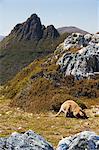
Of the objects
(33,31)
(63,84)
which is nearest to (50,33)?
(33,31)

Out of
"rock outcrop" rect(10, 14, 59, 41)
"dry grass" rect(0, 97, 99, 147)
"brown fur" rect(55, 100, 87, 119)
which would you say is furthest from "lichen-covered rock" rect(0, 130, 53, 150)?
"rock outcrop" rect(10, 14, 59, 41)

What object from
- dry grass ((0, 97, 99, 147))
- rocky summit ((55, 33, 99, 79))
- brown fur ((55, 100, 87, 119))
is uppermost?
rocky summit ((55, 33, 99, 79))

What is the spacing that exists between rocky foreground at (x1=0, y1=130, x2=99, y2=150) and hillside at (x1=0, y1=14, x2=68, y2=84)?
105m

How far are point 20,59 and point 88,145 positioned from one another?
126 meters

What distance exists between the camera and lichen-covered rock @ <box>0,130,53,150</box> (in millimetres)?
11766

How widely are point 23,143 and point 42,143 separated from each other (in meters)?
0.53

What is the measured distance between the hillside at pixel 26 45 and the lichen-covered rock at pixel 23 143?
10523cm

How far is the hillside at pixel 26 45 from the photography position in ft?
431

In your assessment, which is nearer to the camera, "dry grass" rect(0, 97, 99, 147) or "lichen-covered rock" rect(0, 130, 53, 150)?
"lichen-covered rock" rect(0, 130, 53, 150)

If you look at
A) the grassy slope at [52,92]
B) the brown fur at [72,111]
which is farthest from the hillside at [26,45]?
the brown fur at [72,111]

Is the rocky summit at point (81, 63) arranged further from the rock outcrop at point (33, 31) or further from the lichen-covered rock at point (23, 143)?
the rock outcrop at point (33, 31)

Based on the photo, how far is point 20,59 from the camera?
137 meters

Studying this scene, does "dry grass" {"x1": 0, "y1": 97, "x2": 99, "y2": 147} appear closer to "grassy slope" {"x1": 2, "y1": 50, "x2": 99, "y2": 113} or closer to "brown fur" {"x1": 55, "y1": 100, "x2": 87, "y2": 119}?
"brown fur" {"x1": 55, "y1": 100, "x2": 87, "y2": 119}

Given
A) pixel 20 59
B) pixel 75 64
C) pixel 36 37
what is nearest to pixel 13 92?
pixel 75 64
